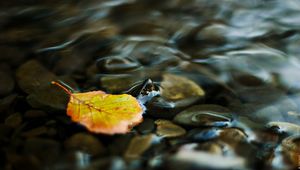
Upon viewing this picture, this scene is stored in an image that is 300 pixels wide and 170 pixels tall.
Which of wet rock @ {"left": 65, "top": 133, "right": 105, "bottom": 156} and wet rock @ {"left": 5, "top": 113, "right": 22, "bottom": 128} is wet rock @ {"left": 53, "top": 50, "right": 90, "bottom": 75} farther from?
wet rock @ {"left": 65, "top": 133, "right": 105, "bottom": 156}

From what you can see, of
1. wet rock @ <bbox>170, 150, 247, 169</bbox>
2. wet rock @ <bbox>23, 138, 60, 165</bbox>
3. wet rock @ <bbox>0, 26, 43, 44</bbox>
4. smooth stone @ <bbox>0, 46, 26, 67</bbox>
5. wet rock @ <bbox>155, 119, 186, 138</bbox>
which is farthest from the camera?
wet rock @ <bbox>0, 26, 43, 44</bbox>

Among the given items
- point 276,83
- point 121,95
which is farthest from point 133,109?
point 276,83

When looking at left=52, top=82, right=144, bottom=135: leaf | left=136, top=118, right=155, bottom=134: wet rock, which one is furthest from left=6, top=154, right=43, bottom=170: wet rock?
left=136, top=118, right=155, bottom=134: wet rock

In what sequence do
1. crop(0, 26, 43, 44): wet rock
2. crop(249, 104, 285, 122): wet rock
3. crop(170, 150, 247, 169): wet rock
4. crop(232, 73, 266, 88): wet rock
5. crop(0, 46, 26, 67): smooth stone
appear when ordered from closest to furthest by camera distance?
crop(170, 150, 247, 169): wet rock, crop(249, 104, 285, 122): wet rock, crop(232, 73, 266, 88): wet rock, crop(0, 46, 26, 67): smooth stone, crop(0, 26, 43, 44): wet rock

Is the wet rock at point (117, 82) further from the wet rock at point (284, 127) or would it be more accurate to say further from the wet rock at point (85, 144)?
the wet rock at point (284, 127)

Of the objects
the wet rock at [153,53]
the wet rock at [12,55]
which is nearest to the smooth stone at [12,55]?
the wet rock at [12,55]

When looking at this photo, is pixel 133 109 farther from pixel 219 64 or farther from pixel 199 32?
pixel 199 32
